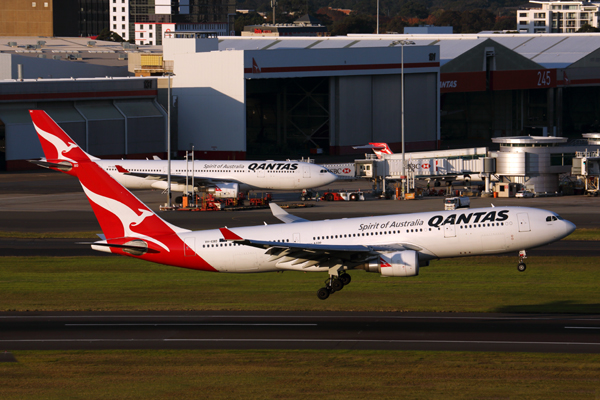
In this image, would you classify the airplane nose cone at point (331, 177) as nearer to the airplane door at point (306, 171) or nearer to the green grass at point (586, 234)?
the airplane door at point (306, 171)

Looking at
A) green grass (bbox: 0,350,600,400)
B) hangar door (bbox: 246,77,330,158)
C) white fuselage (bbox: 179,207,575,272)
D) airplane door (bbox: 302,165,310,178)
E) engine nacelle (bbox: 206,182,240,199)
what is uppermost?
hangar door (bbox: 246,77,330,158)

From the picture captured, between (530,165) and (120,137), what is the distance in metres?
69.2

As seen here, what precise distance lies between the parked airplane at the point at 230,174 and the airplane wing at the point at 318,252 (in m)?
56.2

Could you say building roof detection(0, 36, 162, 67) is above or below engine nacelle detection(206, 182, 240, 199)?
above

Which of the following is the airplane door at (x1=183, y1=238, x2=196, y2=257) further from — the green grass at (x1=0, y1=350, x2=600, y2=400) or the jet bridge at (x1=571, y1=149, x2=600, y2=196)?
the jet bridge at (x1=571, y1=149, x2=600, y2=196)

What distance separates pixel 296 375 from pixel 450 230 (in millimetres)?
16694

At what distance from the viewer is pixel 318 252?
48031 mm

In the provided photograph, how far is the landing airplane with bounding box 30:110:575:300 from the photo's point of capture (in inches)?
1943

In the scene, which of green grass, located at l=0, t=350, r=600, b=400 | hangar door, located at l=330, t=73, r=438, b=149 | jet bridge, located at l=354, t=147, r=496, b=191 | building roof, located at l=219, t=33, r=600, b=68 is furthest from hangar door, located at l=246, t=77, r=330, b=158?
green grass, located at l=0, t=350, r=600, b=400

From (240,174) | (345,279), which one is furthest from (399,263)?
(240,174)

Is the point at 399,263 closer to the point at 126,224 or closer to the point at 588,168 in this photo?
the point at 126,224

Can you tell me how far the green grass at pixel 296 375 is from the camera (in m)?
34.4

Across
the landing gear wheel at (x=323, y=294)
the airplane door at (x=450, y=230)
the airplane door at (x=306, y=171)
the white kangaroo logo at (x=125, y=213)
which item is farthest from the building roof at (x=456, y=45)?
the white kangaroo logo at (x=125, y=213)

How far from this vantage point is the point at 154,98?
149250mm
